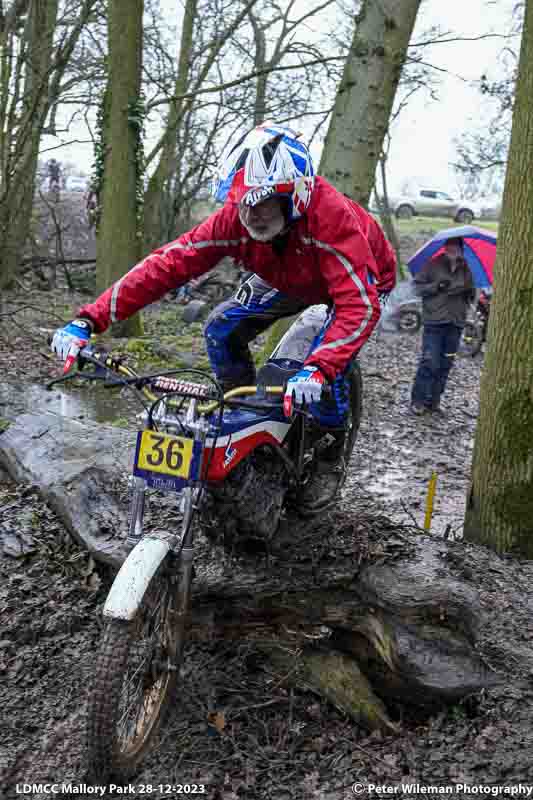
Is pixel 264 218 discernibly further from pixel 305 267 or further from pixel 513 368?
pixel 513 368

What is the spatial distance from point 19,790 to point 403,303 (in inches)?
553

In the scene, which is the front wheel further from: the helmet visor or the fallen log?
the helmet visor

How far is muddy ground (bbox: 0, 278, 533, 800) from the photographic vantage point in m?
2.65

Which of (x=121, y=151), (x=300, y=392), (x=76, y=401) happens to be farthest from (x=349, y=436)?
(x=121, y=151)

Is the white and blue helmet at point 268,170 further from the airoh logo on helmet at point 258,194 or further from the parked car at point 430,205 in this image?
the parked car at point 430,205

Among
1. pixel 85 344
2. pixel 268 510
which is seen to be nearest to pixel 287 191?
pixel 85 344

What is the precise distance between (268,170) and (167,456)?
126cm

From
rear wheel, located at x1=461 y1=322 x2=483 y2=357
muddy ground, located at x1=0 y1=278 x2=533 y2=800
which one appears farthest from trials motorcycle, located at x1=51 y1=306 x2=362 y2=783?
rear wheel, located at x1=461 y1=322 x2=483 y2=357

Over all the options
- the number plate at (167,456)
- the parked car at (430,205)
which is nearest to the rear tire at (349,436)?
the number plate at (167,456)

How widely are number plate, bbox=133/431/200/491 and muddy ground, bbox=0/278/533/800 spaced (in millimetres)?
1113

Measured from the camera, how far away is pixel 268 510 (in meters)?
3.12

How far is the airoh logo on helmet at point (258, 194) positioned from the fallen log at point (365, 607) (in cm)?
162

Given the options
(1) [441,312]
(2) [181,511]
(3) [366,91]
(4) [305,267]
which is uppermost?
(3) [366,91]

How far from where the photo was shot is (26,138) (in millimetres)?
9227
